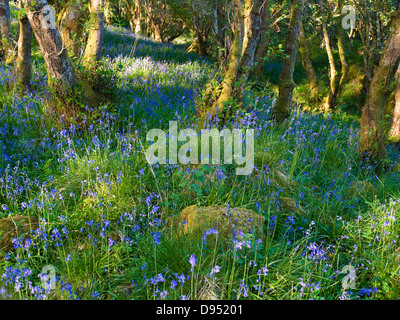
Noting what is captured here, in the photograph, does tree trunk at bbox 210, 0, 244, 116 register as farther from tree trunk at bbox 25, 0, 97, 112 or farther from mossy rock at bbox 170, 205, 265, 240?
mossy rock at bbox 170, 205, 265, 240

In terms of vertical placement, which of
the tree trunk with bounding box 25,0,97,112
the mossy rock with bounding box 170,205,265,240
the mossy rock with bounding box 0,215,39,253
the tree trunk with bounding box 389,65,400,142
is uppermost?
the tree trunk with bounding box 25,0,97,112

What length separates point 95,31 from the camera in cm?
599

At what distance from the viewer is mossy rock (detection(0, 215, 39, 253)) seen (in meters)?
2.64

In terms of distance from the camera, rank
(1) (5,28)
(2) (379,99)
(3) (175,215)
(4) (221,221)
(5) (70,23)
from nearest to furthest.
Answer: (4) (221,221), (3) (175,215), (2) (379,99), (5) (70,23), (1) (5,28)

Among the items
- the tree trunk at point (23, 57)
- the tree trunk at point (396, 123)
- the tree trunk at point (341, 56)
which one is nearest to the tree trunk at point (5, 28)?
the tree trunk at point (23, 57)

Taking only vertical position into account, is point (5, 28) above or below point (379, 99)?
above

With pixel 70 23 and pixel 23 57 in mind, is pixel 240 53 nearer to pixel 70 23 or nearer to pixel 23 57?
pixel 70 23

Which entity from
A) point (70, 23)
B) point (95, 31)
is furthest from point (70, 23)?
point (95, 31)

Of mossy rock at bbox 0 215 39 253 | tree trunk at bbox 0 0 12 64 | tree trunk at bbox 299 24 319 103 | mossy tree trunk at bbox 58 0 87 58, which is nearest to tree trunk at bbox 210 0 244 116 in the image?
A: mossy tree trunk at bbox 58 0 87 58

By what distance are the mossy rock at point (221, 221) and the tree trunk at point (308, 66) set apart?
958 centimetres

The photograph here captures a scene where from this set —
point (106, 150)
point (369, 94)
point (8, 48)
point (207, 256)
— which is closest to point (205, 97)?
point (106, 150)

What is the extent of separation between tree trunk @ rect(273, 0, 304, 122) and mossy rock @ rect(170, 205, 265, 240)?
11.9ft

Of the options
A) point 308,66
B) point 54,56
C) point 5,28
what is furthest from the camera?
point 308,66

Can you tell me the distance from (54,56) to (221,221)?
3.58 metres
